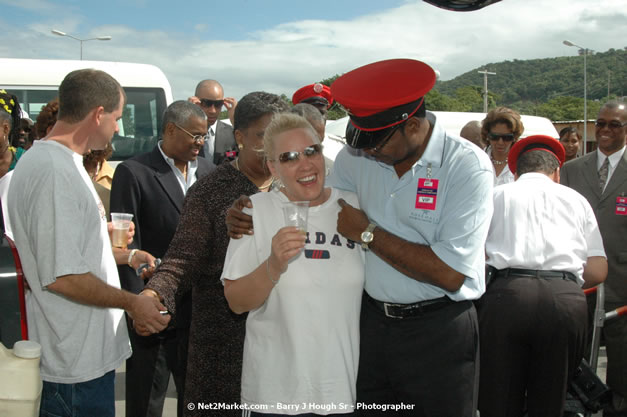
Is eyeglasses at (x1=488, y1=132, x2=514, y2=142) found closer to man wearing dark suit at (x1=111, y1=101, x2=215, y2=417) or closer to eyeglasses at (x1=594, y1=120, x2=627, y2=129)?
eyeglasses at (x1=594, y1=120, x2=627, y2=129)

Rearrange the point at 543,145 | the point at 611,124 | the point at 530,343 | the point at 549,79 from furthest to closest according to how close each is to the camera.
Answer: the point at 549,79
the point at 611,124
the point at 543,145
the point at 530,343

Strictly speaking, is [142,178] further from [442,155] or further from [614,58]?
[614,58]

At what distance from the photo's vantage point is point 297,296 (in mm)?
2176

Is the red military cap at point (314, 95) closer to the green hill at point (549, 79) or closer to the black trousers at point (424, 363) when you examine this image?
the black trousers at point (424, 363)

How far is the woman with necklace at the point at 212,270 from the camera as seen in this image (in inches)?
101

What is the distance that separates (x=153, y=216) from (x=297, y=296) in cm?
182

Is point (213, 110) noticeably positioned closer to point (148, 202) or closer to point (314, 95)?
point (314, 95)

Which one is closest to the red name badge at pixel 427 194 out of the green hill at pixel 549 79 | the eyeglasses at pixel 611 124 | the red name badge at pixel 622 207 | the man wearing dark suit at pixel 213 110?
the red name badge at pixel 622 207

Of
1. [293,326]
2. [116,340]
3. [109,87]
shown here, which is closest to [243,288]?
[293,326]

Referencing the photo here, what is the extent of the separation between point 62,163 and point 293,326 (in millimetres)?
1178

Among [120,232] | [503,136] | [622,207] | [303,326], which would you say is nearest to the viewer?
[303,326]

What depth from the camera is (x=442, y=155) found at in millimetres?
2416

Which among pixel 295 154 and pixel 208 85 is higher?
pixel 208 85

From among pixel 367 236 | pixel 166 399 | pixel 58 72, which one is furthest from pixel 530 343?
pixel 58 72
